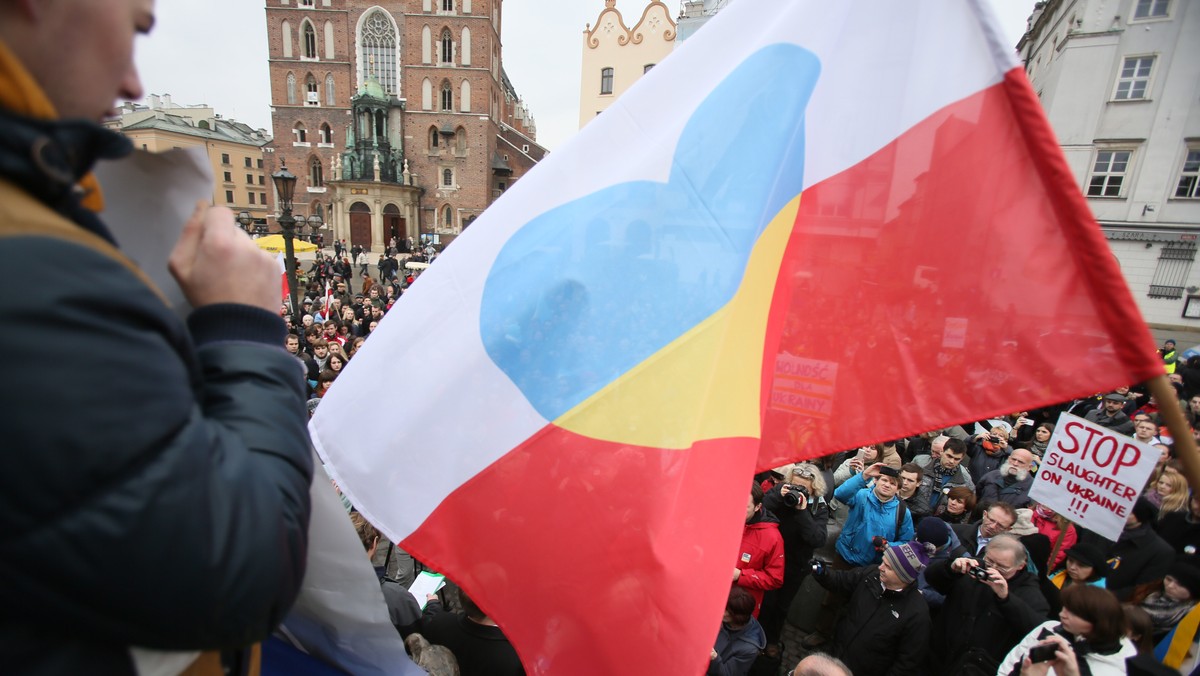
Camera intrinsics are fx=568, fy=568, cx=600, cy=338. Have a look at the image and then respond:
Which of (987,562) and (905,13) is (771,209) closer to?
(905,13)

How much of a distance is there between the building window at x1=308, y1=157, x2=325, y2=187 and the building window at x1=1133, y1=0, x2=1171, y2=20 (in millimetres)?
43442

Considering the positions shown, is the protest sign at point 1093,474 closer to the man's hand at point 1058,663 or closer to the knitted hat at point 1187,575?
the knitted hat at point 1187,575

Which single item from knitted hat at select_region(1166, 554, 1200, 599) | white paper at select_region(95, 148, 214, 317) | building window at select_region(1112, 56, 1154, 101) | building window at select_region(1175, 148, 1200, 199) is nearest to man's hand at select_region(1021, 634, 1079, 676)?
knitted hat at select_region(1166, 554, 1200, 599)

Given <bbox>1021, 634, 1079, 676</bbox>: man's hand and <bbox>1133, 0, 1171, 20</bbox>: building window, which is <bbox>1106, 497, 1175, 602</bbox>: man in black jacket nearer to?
<bbox>1021, 634, 1079, 676</bbox>: man's hand

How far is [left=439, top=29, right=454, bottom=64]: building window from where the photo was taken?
39.8 m

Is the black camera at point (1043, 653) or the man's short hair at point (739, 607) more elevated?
the black camera at point (1043, 653)

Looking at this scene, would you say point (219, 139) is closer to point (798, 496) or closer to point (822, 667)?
point (798, 496)

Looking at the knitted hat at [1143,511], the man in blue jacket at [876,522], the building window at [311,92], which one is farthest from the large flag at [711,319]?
the building window at [311,92]

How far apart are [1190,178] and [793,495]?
2498 cm

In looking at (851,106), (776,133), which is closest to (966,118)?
(851,106)

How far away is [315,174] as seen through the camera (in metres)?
40.3

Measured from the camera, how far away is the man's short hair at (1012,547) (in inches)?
122

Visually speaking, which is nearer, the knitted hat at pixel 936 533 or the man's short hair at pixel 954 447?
the knitted hat at pixel 936 533

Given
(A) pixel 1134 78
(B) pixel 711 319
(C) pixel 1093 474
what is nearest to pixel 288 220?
(B) pixel 711 319
